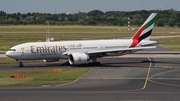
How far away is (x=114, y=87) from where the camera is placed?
41.1 m

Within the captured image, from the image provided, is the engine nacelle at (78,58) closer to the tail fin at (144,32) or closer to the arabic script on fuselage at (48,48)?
the arabic script on fuselage at (48,48)

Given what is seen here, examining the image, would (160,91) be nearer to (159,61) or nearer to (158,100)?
(158,100)

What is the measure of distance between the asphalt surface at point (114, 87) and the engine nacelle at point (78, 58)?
152 cm

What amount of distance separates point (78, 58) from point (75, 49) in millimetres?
2368

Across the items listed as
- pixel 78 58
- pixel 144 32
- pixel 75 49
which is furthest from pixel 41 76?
pixel 144 32

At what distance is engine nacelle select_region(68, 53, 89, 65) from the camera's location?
58.8 metres

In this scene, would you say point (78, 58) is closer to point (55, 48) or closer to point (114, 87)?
point (55, 48)

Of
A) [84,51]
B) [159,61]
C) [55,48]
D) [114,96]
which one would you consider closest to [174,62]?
[159,61]

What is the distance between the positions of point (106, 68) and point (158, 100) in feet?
76.2

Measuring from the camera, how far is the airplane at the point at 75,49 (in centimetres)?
5891

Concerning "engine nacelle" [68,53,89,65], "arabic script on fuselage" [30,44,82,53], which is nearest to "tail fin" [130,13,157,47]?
"engine nacelle" [68,53,89,65]

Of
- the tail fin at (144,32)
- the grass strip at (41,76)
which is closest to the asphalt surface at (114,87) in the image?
the grass strip at (41,76)

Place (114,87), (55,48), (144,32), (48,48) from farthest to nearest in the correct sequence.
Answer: (144,32) → (55,48) → (48,48) → (114,87)

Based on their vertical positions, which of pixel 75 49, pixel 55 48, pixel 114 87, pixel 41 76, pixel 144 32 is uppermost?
pixel 144 32
